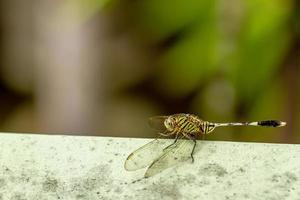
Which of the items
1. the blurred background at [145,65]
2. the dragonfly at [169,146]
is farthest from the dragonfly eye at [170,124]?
the blurred background at [145,65]

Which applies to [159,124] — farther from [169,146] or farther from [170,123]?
[169,146]

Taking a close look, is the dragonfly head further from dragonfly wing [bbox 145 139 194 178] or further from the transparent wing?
dragonfly wing [bbox 145 139 194 178]

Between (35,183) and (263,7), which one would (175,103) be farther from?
(35,183)

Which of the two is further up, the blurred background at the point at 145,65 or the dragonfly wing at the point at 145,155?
the blurred background at the point at 145,65

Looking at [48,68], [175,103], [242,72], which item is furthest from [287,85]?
[48,68]

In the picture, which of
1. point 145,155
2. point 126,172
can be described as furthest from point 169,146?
point 126,172

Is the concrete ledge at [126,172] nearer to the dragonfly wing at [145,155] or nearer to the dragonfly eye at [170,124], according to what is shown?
the dragonfly wing at [145,155]

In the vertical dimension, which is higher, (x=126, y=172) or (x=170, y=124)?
(x=170, y=124)
